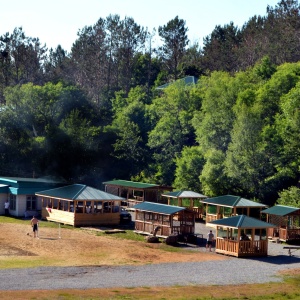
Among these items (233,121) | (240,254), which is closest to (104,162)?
(233,121)

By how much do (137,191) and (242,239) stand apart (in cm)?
2981

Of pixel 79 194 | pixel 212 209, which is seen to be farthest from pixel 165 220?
pixel 212 209

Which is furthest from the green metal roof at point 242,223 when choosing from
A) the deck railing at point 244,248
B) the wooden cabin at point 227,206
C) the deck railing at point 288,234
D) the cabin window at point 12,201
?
the cabin window at point 12,201

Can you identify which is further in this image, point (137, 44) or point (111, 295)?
point (137, 44)

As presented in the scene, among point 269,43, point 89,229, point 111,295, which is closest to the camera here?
point 111,295

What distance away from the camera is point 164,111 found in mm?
89312

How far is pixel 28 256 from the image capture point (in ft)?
140

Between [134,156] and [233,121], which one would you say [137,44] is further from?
[233,121]

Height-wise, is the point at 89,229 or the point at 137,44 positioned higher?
the point at 137,44

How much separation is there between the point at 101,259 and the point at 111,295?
417 inches

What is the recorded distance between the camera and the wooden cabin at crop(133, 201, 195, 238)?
166ft

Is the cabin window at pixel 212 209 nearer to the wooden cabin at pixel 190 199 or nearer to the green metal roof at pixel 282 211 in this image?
the wooden cabin at pixel 190 199

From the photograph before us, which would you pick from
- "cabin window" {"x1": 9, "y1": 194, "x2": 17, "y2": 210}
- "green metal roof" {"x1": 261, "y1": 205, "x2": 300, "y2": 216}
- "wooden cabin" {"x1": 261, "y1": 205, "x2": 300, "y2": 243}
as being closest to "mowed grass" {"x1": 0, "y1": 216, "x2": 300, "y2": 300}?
"wooden cabin" {"x1": 261, "y1": 205, "x2": 300, "y2": 243}

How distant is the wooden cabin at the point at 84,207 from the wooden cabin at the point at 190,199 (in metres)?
7.40
